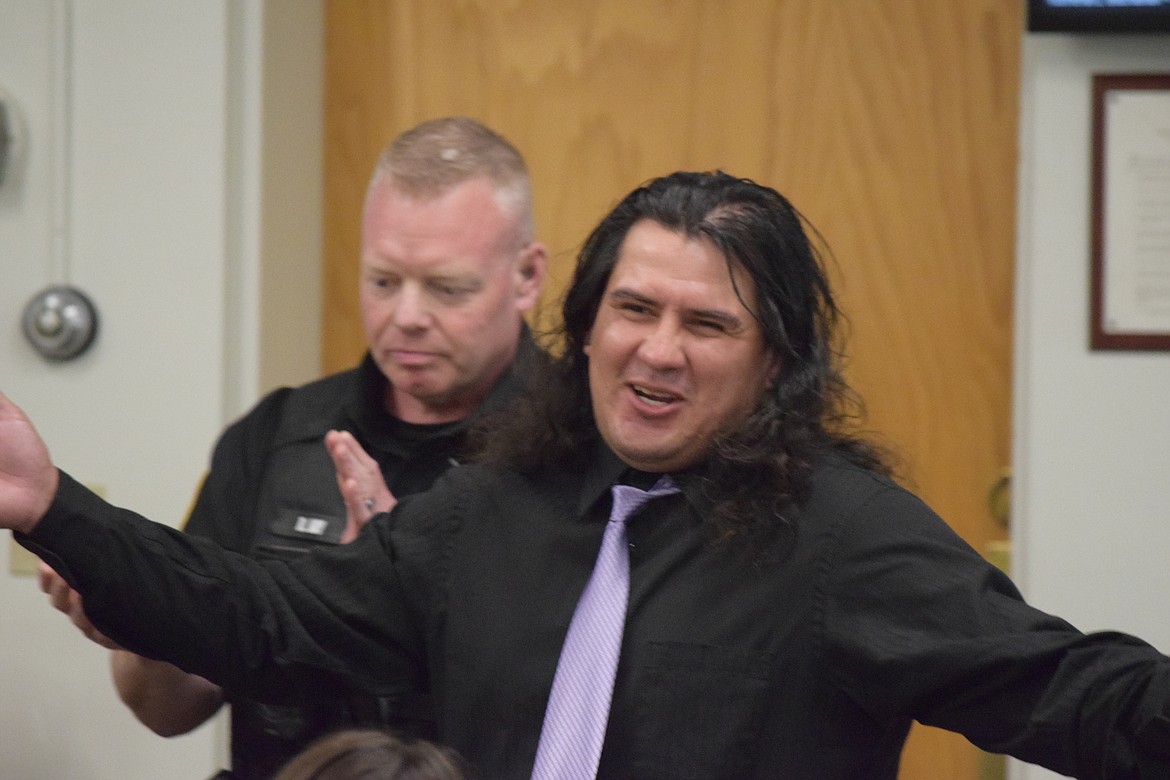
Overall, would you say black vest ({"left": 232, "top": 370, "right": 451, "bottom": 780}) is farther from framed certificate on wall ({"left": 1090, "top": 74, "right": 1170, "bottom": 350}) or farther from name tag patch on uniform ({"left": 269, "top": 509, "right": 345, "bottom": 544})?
framed certificate on wall ({"left": 1090, "top": 74, "right": 1170, "bottom": 350})

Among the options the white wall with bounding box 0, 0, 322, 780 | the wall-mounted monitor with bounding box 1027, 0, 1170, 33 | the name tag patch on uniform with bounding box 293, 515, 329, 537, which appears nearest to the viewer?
the name tag patch on uniform with bounding box 293, 515, 329, 537

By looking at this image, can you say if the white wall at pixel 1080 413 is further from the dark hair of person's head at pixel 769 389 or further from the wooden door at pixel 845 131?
the dark hair of person's head at pixel 769 389

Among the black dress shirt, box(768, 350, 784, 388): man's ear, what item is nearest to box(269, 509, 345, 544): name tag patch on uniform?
the black dress shirt

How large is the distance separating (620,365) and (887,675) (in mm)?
446

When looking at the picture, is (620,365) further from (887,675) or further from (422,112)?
(422,112)

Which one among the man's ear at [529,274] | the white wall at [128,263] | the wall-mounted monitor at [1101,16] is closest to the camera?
the man's ear at [529,274]

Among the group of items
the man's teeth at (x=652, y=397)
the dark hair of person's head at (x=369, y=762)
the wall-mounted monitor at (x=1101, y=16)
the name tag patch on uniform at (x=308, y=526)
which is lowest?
the dark hair of person's head at (x=369, y=762)

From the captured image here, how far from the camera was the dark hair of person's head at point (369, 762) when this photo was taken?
120 centimetres

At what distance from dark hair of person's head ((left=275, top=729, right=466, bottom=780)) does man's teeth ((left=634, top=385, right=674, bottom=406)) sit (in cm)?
49

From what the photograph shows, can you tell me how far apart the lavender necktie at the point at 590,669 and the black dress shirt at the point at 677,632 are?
0.02 meters

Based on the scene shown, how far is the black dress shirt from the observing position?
136 cm

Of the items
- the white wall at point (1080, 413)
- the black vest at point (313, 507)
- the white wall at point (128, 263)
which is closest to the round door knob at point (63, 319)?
the white wall at point (128, 263)

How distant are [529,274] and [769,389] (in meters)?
0.62

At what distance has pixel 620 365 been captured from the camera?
1591mm
